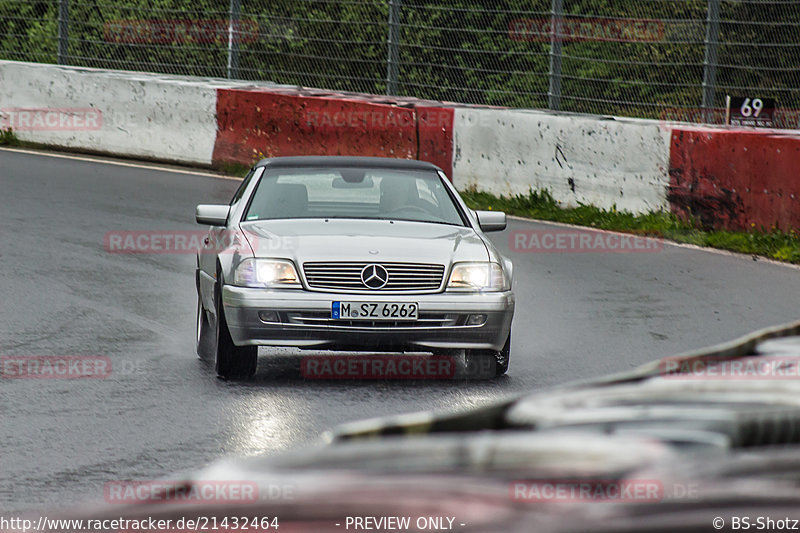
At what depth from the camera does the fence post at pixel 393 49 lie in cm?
1938

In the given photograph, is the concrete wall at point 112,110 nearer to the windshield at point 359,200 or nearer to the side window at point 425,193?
the side window at point 425,193

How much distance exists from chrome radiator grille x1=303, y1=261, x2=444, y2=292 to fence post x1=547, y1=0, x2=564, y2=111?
989 cm

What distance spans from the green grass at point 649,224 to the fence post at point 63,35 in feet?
26.4

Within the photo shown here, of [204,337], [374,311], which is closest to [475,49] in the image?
[204,337]

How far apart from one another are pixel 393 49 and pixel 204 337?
1097 cm

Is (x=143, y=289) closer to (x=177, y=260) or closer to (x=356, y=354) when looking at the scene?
(x=177, y=260)

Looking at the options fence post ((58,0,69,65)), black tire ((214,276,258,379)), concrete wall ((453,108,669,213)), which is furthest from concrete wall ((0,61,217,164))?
black tire ((214,276,258,379))

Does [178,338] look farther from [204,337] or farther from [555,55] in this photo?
[555,55]

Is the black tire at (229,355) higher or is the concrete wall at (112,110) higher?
the concrete wall at (112,110)

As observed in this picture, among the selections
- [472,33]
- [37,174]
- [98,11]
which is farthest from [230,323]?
[98,11]

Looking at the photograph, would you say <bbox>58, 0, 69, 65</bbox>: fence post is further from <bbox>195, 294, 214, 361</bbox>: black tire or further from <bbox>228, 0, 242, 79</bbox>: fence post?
<bbox>195, 294, 214, 361</bbox>: black tire

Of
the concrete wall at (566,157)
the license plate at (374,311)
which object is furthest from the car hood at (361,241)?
the concrete wall at (566,157)

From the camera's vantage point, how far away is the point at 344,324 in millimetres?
8156

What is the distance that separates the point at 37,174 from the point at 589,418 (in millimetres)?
16017
